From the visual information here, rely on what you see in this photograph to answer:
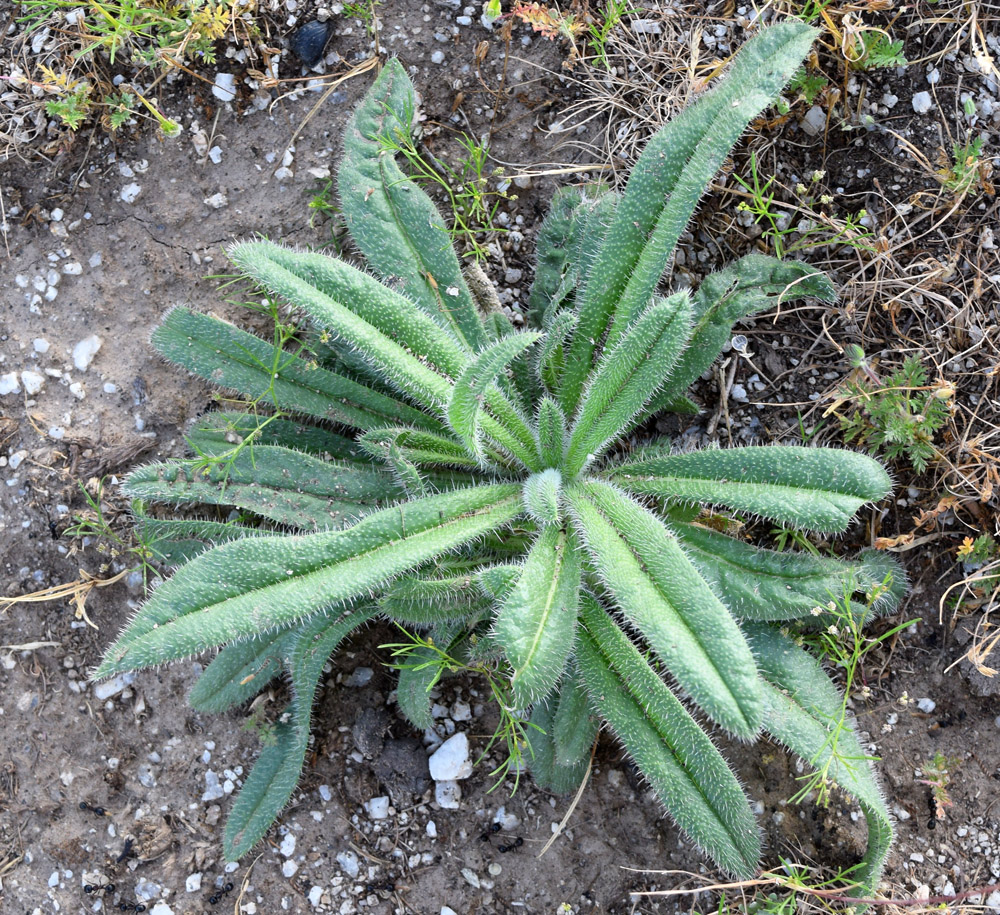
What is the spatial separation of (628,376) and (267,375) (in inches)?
44.5

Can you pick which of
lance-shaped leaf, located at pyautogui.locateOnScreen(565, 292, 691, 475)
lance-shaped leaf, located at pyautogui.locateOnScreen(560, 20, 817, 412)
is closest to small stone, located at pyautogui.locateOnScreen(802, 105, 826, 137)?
lance-shaped leaf, located at pyautogui.locateOnScreen(560, 20, 817, 412)

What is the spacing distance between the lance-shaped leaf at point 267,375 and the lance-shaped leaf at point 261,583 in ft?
1.68

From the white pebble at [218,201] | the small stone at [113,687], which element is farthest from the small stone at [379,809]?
the white pebble at [218,201]

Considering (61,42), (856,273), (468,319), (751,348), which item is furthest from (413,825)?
(61,42)

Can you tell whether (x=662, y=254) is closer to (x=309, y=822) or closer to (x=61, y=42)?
(x=309, y=822)

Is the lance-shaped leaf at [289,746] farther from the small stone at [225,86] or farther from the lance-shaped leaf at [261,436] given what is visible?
the small stone at [225,86]

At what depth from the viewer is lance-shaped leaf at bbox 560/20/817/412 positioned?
87.4 inches

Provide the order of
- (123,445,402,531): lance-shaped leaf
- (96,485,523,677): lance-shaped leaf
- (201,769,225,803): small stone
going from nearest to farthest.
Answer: (96,485,523,677): lance-shaped leaf, (123,445,402,531): lance-shaped leaf, (201,769,225,803): small stone

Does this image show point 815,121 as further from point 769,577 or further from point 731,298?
point 769,577

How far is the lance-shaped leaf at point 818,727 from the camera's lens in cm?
224

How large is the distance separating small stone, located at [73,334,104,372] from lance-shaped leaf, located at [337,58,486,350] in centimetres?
109

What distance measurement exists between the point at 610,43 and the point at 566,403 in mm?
1320

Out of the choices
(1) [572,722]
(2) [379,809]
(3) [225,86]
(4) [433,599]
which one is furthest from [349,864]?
(3) [225,86]

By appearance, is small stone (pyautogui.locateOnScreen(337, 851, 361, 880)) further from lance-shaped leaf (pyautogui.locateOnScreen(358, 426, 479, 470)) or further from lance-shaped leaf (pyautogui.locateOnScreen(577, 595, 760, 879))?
lance-shaped leaf (pyautogui.locateOnScreen(358, 426, 479, 470))
